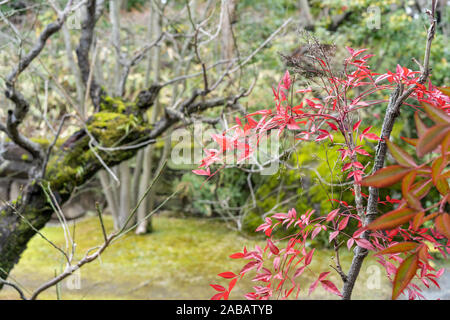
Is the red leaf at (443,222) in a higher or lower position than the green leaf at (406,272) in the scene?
higher

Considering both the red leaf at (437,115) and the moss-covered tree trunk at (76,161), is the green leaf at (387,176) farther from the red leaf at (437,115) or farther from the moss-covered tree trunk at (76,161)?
the moss-covered tree trunk at (76,161)

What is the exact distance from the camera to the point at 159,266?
310 centimetres

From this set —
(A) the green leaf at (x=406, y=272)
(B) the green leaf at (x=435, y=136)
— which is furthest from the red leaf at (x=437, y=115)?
(A) the green leaf at (x=406, y=272)

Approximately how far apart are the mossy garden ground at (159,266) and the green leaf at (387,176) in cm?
174

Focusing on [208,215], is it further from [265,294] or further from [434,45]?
[265,294]

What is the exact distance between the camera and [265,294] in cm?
84

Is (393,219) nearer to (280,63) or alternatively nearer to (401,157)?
(401,157)

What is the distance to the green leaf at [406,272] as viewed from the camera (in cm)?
43

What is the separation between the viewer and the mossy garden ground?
2.55 meters

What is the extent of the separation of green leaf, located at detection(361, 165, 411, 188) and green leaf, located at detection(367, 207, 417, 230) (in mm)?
32

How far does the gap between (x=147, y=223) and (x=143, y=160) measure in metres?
0.67

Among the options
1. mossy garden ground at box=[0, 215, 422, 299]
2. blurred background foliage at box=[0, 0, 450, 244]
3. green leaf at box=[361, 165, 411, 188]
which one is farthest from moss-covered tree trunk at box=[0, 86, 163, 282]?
green leaf at box=[361, 165, 411, 188]

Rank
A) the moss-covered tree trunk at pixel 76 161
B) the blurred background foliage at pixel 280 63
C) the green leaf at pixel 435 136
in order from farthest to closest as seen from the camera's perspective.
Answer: the blurred background foliage at pixel 280 63, the moss-covered tree trunk at pixel 76 161, the green leaf at pixel 435 136
